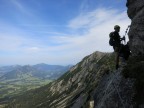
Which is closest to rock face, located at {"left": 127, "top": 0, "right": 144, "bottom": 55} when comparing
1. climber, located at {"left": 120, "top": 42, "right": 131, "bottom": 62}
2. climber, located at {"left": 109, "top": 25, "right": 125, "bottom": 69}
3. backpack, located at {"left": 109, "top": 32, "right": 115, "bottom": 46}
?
climber, located at {"left": 120, "top": 42, "right": 131, "bottom": 62}

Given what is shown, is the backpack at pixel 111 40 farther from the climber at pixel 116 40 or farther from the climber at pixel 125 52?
the climber at pixel 125 52

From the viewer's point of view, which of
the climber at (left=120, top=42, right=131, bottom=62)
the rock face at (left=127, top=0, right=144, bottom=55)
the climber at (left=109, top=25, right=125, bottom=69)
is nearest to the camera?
the climber at (left=109, top=25, right=125, bottom=69)

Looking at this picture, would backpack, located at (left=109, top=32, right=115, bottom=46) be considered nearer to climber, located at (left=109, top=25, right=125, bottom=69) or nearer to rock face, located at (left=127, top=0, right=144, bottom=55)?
climber, located at (left=109, top=25, right=125, bottom=69)

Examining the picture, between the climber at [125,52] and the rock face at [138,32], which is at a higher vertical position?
the rock face at [138,32]

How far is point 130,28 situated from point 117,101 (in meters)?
17.3

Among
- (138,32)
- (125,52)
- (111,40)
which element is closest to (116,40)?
(111,40)

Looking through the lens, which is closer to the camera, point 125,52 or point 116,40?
point 116,40

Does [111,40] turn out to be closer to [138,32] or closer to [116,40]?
[116,40]

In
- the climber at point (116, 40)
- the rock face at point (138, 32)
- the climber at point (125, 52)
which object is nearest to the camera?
the climber at point (116, 40)

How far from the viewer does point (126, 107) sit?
2288cm

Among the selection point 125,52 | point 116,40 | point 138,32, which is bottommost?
point 125,52

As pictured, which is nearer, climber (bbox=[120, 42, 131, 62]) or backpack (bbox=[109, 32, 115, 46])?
backpack (bbox=[109, 32, 115, 46])

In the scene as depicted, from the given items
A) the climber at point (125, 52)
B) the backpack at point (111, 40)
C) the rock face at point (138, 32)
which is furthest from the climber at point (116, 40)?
the rock face at point (138, 32)

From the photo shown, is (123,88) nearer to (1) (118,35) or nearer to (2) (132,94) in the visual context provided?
(2) (132,94)
